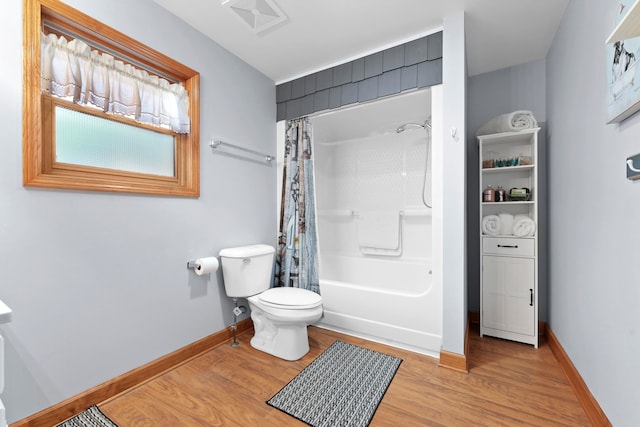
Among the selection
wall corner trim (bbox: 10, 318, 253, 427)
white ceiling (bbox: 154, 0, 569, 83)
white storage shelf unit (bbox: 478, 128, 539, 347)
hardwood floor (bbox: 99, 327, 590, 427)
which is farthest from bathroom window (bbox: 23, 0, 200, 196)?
white storage shelf unit (bbox: 478, 128, 539, 347)

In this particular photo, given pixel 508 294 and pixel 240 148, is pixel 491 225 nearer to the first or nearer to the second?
pixel 508 294

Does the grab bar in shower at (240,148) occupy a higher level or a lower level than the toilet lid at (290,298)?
higher

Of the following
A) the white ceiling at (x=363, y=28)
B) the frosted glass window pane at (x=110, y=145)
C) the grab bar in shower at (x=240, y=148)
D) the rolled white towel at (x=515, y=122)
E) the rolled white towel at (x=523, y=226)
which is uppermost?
the white ceiling at (x=363, y=28)

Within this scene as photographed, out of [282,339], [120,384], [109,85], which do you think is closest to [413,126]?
[282,339]

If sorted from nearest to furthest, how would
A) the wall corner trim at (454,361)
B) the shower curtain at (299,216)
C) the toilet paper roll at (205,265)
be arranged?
the wall corner trim at (454,361) → the toilet paper roll at (205,265) → the shower curtain at (299,216)

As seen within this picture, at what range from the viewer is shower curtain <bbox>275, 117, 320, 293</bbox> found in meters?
2.51

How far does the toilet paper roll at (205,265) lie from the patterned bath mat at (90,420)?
835 mm

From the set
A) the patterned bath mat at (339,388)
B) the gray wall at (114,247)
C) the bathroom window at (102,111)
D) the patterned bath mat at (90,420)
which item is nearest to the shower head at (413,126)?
the gray wall at (114,247)

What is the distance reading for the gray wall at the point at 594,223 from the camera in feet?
3.69

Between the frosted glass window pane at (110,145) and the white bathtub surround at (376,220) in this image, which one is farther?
the white bathtub surround at (376,220)

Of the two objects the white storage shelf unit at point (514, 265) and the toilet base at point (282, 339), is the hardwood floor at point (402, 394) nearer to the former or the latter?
the toilet base at point (282, 339)

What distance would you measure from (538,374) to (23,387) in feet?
8.98

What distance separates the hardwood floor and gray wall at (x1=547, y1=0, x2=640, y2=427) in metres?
0.25

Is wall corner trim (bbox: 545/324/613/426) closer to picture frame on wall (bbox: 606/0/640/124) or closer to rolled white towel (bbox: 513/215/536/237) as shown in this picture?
rolled white towel (bbox: 513/215/536/237)
